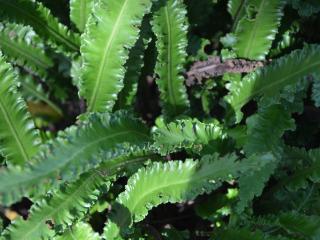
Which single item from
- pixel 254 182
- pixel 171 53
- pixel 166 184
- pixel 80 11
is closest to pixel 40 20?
pixel 80 11

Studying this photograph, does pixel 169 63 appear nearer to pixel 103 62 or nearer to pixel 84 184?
pixel 103 62

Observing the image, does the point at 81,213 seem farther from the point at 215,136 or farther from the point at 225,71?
the point at 225,71

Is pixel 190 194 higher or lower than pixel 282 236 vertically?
higher

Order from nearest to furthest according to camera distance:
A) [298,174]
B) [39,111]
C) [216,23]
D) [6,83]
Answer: [6,83]
[298,174]
[216,23]
[39,111]

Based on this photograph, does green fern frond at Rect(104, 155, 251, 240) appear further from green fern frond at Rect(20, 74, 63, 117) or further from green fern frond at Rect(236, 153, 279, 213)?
green fern frond at Rect(20, 74, 63, 117)

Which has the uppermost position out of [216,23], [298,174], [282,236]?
[216,23]

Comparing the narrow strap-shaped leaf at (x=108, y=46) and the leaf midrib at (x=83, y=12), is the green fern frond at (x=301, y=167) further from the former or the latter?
the leaf midrib at (x=83, y=12)

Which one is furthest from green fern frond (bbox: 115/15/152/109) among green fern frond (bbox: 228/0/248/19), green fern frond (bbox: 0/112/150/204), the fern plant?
green fern frond (bbox: 228/0/248/19)

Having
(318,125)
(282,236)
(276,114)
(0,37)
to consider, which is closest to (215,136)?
(276,114)
